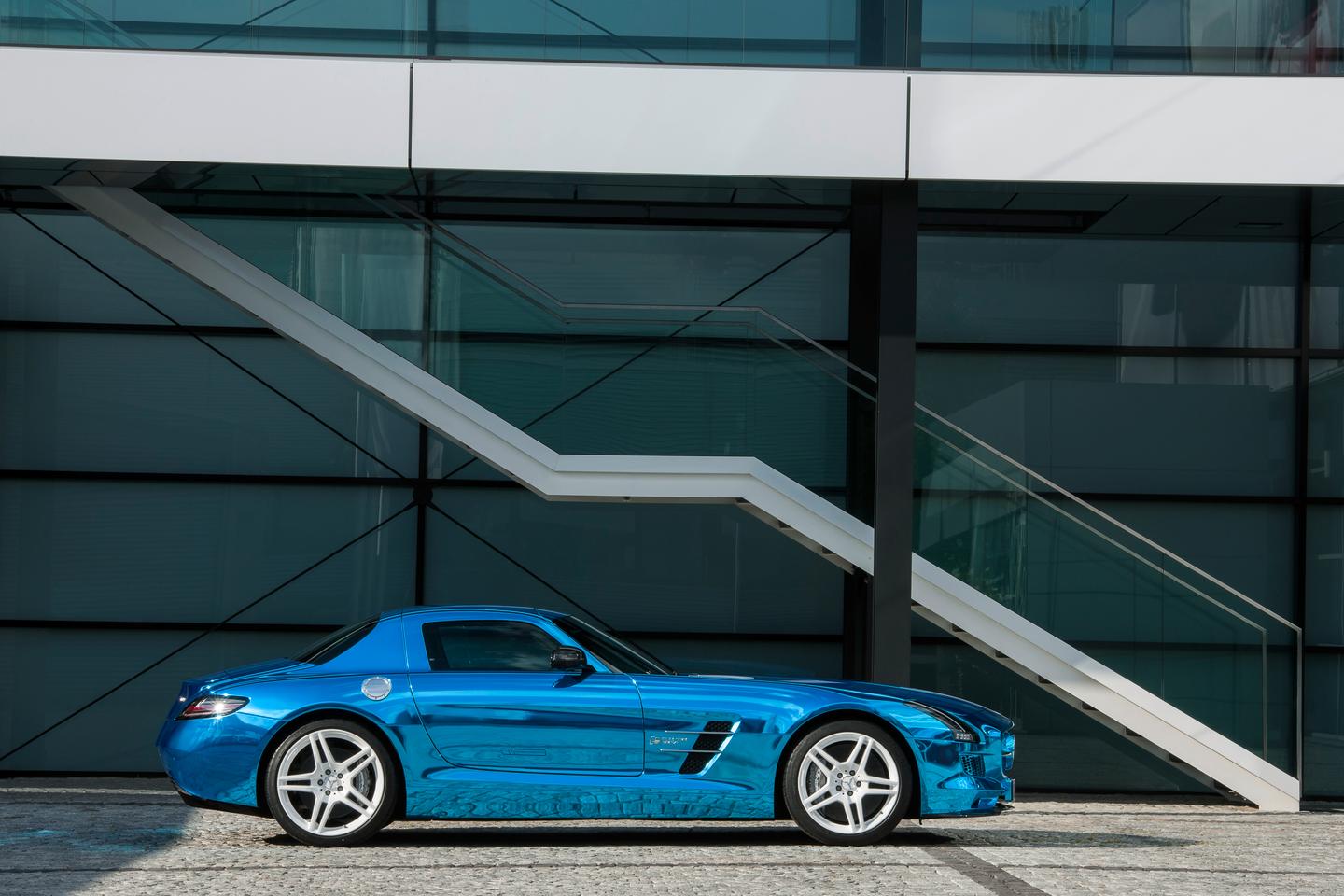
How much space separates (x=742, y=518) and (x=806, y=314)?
2036mm

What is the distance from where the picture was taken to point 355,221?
11.1 metres

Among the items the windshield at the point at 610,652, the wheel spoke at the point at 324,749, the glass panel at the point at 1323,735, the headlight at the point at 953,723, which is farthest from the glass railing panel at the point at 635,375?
the glass panel at the point at 1323,735

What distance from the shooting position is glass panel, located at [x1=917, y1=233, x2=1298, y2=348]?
48.5 ft

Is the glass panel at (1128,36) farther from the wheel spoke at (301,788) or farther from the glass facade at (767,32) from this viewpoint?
the wheel spoke at (301,788)

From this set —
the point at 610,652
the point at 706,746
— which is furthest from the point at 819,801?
→ the point at 610,652

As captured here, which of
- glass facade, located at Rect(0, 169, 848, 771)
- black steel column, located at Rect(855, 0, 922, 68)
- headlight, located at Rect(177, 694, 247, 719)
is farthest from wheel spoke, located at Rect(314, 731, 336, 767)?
glass facade, located at Rect(0, 169, 848, 771)

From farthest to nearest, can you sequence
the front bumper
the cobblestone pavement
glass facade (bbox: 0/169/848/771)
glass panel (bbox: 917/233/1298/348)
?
glass panel (bbox: 917/233/1298/348), glass facade (bbox: 0/169/848/771), the front bumper, the cobblestone pavement

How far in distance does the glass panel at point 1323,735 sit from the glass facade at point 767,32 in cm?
629

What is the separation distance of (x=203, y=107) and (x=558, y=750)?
499cm

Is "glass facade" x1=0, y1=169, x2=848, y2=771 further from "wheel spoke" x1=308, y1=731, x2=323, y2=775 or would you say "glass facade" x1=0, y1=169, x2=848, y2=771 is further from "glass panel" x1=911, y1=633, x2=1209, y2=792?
"wheel spoke" x1=308, y1=731, x2=323, y2=775

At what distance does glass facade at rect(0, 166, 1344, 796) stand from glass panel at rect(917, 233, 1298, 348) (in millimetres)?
25

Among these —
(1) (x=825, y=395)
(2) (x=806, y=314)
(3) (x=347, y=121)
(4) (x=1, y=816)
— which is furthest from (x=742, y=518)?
(4) (x=1, y=816)

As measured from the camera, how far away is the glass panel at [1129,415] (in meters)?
14.6

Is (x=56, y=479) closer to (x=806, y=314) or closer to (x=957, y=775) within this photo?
(x=806, y=314)
